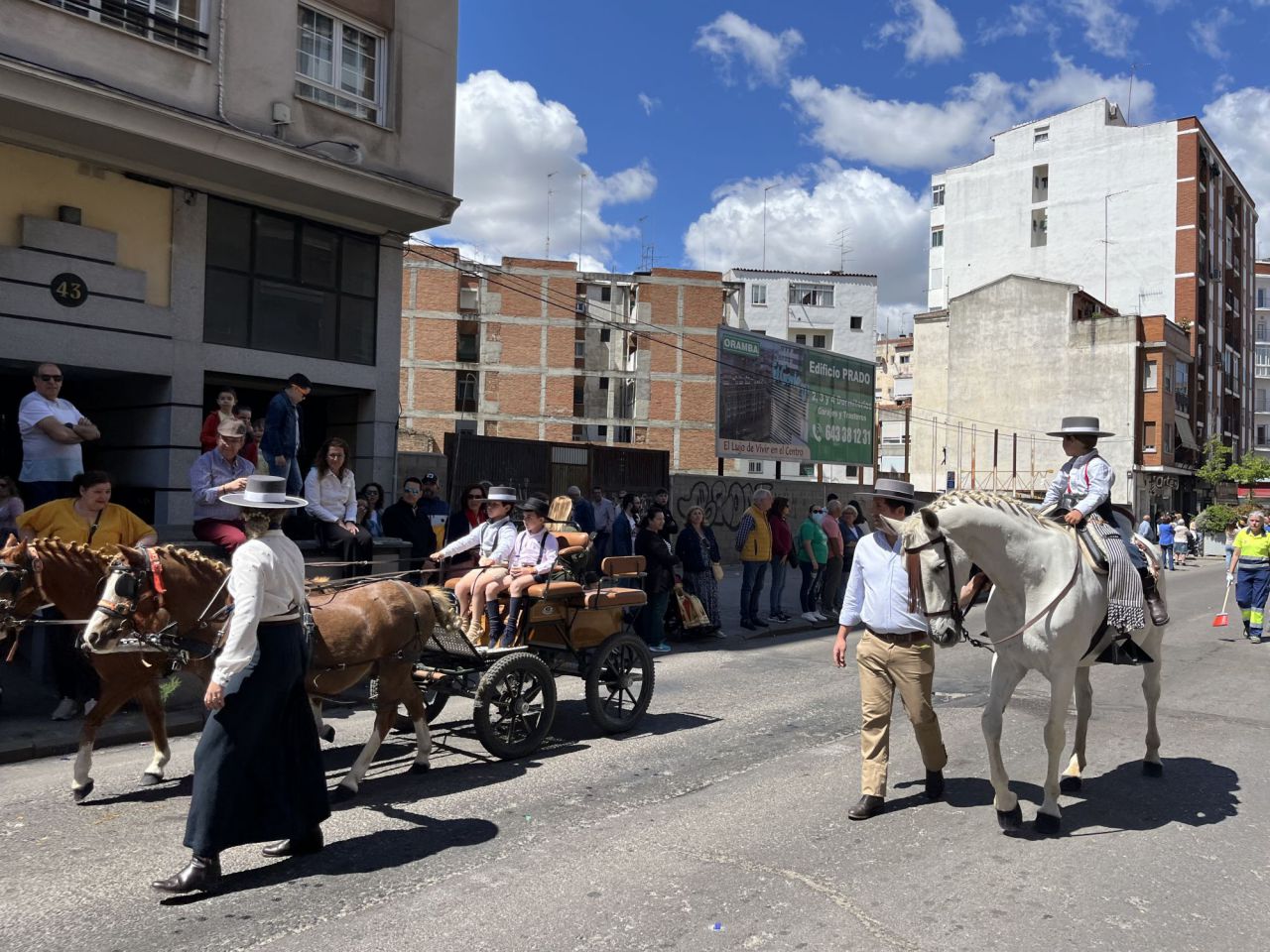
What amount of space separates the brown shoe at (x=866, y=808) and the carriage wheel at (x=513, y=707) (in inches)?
95.8

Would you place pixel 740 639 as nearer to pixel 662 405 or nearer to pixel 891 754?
pixel 891 754

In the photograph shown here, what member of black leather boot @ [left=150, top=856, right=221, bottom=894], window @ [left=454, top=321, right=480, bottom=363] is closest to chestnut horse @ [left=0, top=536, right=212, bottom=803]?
black leather boot @ [left=150, top=856, right=221, bottom=894]

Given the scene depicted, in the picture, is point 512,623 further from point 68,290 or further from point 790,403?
point 790,403

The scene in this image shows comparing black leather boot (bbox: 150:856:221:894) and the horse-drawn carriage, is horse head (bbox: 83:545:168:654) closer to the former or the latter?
black leather boot (bbox: 150:856:221:894)

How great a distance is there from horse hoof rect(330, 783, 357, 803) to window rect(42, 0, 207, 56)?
9.54m

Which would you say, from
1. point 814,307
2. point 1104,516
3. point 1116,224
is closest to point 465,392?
point 814,307

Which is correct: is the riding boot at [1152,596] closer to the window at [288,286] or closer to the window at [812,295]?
the window at [288,286]

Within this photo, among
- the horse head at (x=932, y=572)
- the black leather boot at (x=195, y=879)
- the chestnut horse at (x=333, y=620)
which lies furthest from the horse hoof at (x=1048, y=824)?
the black leather boot at (x=195, y=879)

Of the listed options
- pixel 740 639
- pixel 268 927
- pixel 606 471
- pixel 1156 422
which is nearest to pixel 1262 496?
pixel 1156 422

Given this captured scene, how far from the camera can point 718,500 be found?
25656 mm

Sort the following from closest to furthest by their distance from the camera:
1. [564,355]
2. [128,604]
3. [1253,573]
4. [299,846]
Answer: [299,846] → [128,604] → [1253,573] → [564,355]

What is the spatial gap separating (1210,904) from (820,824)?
6.40 feet

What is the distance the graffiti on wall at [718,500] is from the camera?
24812 millimetres

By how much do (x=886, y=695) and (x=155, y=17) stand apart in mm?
11276
